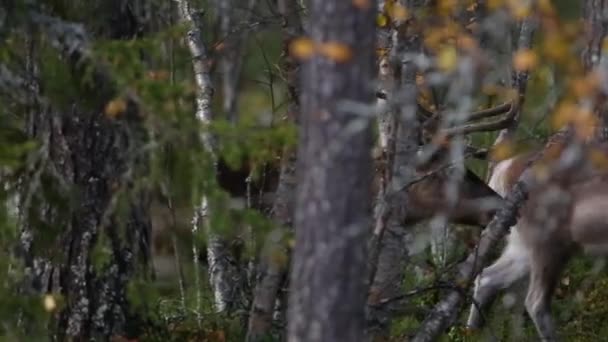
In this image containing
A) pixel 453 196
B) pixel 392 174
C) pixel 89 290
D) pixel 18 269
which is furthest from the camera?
pixel 89 290

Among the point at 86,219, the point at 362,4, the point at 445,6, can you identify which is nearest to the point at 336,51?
the point at 362,4

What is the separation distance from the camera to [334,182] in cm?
524

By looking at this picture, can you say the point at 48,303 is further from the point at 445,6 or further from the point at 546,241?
the point at 546,241

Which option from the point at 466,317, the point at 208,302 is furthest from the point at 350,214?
the point at 466,317

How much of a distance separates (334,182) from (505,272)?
6276 millimetres

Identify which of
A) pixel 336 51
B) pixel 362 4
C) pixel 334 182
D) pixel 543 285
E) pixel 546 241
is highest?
pixel 362 4

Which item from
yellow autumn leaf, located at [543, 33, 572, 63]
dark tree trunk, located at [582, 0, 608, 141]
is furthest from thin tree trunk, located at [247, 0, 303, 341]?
yellow autumn leaf, located at [543, 33, 572, 63]

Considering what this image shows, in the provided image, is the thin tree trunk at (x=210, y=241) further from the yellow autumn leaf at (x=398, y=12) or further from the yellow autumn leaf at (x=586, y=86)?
the yellow autumn leaf at (x=586, y=86)

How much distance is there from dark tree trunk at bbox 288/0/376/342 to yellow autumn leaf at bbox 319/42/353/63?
0.10ft

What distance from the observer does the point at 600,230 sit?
37.3 feet

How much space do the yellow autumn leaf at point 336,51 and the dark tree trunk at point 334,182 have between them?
0.03m

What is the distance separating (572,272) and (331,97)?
721 centimetres

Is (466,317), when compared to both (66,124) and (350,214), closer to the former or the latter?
(66,124)

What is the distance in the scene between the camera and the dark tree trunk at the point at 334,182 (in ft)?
16.9
